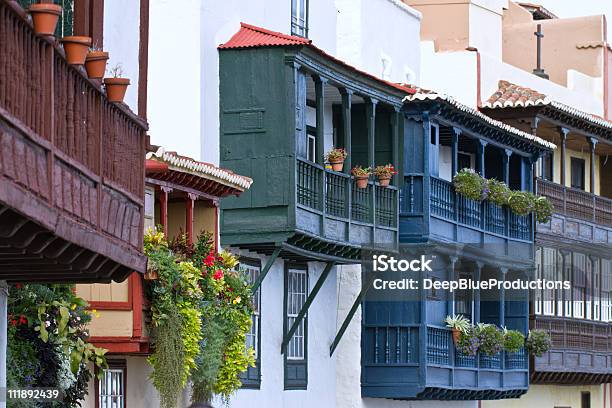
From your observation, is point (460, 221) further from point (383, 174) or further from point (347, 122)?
point (347, 122)

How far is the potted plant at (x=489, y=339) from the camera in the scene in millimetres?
33594

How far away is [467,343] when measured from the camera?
108ft

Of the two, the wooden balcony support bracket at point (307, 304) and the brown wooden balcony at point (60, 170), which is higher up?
the brown wooden balcony at point (60, 170)

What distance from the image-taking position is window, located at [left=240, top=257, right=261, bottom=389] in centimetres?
2653

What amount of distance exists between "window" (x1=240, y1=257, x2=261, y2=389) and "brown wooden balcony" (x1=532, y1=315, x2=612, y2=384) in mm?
11978

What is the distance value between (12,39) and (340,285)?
2002 centimetres

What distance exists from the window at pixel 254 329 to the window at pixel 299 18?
4.16m

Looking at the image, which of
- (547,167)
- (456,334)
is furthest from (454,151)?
(547,167)

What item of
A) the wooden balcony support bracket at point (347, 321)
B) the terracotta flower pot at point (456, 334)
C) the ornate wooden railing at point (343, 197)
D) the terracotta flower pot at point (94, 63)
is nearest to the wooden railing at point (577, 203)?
the terracotta flower pot at point (456, 334)

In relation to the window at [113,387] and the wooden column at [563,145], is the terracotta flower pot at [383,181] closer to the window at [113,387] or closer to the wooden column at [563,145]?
the window at [113,387]

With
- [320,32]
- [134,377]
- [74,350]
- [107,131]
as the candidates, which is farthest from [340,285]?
[107,131]

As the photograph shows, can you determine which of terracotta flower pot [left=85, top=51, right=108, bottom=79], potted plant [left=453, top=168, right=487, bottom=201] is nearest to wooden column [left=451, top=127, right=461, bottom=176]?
potted plant [left=453, top=168, right=487, bottom=201]

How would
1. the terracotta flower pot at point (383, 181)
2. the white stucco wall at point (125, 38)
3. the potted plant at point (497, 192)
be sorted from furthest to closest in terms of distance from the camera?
the potted plant at point (497, 192), the terracotta flower pot at point (383, 181), the white stucco wall at point (125, 38)

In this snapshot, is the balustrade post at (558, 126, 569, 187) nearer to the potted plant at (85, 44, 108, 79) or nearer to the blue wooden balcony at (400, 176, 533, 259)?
the blue wooden balcony at (400, 176, 533, 259)
